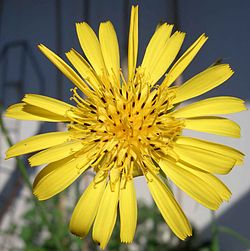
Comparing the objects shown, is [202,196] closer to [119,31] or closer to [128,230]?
[128,230]

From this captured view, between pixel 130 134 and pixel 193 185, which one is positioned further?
pixel 130 134

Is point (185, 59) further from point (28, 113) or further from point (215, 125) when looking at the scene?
point (28, 113)

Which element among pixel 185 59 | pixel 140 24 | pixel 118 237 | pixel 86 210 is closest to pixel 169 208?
pixel 86 210

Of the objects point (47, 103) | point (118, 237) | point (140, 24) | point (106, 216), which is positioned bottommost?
point (118, 237)

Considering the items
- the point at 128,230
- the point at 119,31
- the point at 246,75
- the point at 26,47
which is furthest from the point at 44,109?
the point at 26,47

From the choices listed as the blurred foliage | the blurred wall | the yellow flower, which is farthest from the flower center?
the blurred foliage

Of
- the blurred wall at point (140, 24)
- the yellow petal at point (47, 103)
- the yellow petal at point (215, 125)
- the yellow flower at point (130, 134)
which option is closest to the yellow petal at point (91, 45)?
the yellow flower at point (130, 134)
